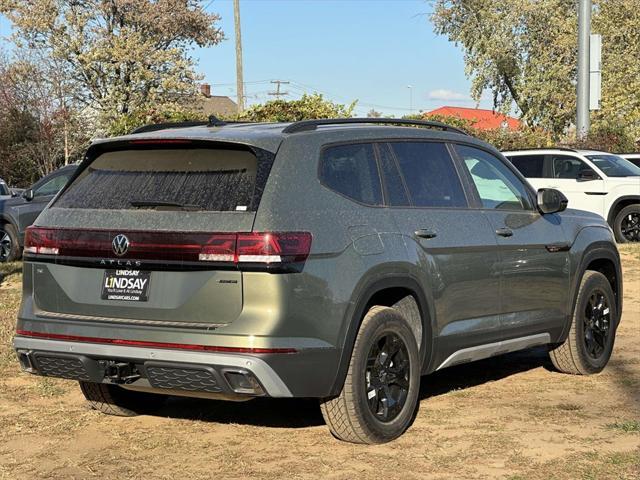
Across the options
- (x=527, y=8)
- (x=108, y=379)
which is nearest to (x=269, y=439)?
(x=108, y=379)

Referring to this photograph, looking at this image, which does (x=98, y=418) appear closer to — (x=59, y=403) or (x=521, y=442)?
(x=59, y=403)

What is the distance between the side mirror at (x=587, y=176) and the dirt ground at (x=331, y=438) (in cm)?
1121

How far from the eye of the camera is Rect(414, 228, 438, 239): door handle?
6.17m

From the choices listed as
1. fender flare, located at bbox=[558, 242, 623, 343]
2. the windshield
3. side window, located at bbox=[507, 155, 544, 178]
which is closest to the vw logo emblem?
fender flare, located at bbox=[558, 242, 623, 343]

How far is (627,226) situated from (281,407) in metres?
13.4

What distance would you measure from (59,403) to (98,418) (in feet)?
1.94

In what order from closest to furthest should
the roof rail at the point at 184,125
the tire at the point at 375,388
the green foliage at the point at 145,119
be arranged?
the tire at the point at 375,388 → the roof rail at the point at 184,125 → the green foliage at the point at 145,119

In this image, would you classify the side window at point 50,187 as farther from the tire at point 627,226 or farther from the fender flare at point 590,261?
the fender flare at point 590,261

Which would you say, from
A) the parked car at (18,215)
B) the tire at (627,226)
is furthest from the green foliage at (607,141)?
the parked car at (18,215)

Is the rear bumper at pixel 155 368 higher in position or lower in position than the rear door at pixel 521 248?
lower

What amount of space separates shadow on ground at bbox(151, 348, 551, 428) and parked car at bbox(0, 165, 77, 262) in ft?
38.3

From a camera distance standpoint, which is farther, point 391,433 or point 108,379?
point 391,433

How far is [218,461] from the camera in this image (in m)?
5.65

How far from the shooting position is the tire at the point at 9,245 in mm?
18234
